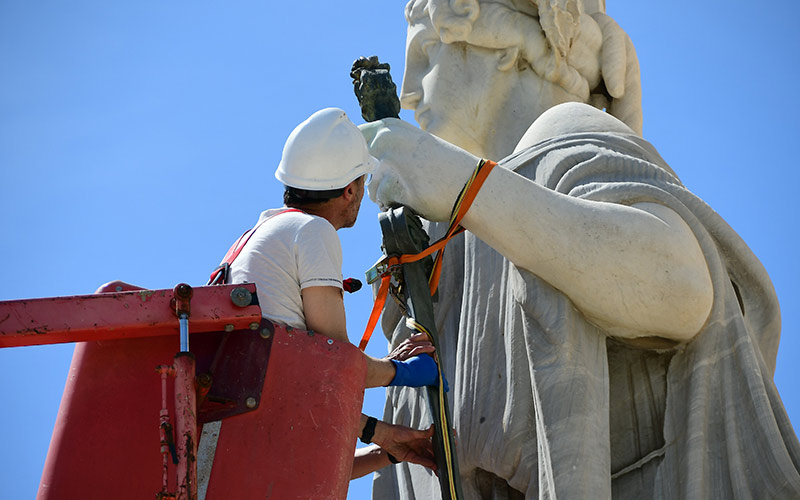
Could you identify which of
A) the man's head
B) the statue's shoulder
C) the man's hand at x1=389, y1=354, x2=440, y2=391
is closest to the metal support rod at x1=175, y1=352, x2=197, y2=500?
the man's hand at x1=389, y1=354, x2=440, y2=391

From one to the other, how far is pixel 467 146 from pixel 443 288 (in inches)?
42.0

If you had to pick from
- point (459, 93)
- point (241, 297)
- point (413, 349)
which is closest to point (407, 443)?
point (413, 349)

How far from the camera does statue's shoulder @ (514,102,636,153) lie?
7.09m

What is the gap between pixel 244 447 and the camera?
4.86 meters

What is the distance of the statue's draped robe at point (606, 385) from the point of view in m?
6.11

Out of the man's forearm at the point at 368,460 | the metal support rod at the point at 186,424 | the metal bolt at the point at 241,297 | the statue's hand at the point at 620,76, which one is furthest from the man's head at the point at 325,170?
the statue's hand at the point at 620,76

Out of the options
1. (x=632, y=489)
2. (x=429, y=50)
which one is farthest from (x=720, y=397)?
(x=429, y=50)

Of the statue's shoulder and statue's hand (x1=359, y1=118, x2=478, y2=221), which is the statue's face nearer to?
the statue's shoulder

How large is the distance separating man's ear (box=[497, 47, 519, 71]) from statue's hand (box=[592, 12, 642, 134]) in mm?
454

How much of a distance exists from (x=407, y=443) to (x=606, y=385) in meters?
0.89

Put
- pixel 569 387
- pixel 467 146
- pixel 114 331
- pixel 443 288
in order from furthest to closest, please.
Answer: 1. pixel 467 146
2. pixel 443 288
3. pixel 569 387
4. pixel 114 331

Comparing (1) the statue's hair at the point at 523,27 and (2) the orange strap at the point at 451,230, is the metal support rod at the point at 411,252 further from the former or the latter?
(1) the statue's hair at the point at 523,27

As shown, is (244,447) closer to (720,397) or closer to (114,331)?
(114,331)

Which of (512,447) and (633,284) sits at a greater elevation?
(633,284)
